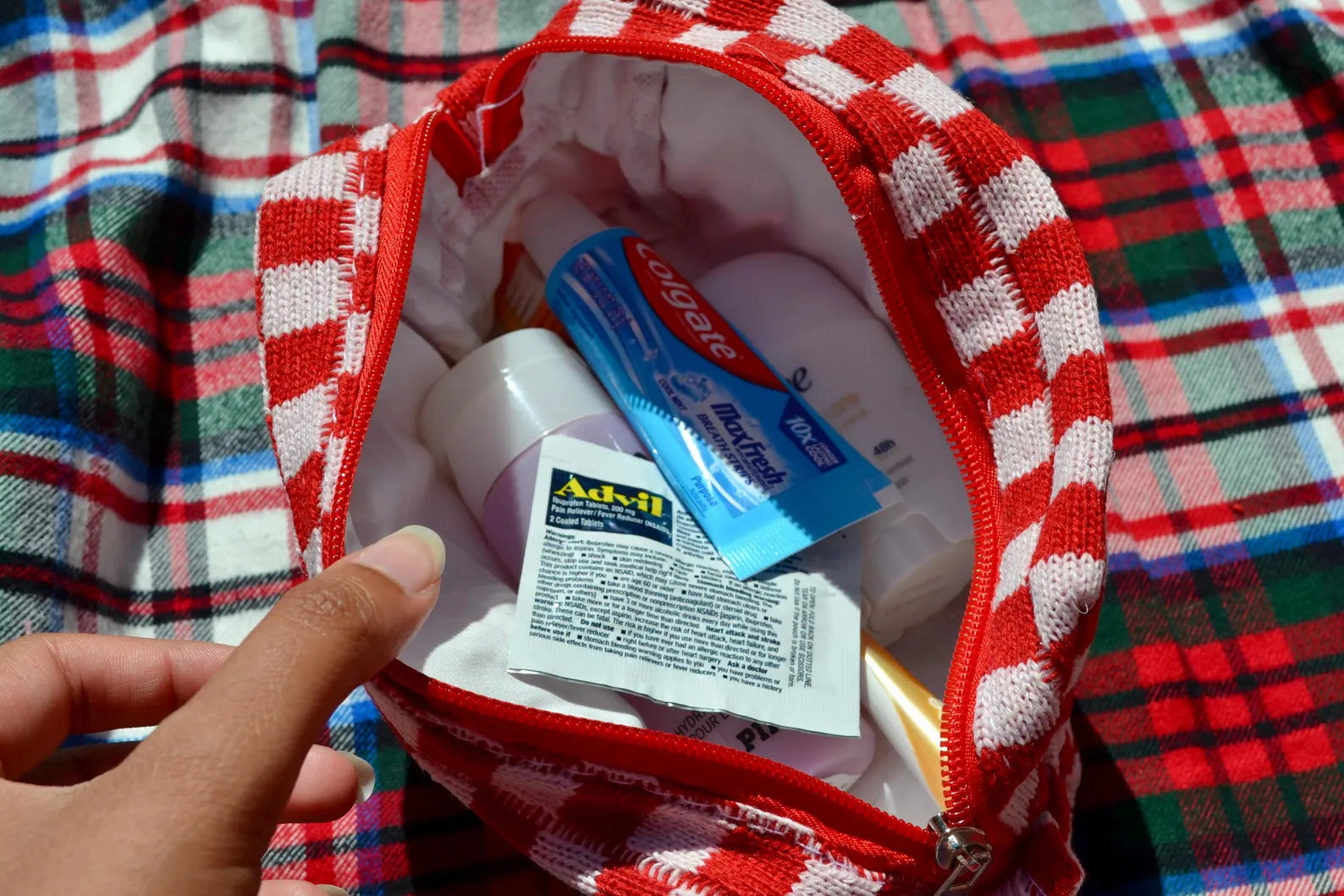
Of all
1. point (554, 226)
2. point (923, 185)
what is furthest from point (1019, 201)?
point (554, 226)

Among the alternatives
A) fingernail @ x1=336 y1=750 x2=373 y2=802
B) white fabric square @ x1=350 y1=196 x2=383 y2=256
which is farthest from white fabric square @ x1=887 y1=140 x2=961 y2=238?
fingernail @ x1=336 y1=750 x2=373 y2=802

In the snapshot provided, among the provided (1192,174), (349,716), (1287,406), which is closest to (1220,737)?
(1287,406)

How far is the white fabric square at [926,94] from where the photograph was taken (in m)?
0.43

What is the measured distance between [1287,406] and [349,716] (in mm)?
594

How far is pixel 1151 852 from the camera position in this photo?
534 mm

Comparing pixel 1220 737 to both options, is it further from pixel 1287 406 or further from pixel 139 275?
pixel 139 275

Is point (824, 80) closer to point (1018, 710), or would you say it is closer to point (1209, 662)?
point (1018, 710)

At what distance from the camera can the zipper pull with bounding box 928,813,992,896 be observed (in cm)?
37

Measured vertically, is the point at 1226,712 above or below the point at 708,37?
below

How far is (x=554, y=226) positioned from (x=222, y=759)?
1.14 ft

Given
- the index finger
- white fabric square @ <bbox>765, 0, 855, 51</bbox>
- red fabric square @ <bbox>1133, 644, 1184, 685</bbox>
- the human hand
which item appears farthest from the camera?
red fabric square @ <bbox>1133, 644, 1184, 685</bbox>

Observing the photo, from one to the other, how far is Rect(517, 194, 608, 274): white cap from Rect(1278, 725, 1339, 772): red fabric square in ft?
1.55

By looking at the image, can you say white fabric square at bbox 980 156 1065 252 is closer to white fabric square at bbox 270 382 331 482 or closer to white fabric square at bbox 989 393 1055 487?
white fabric square at bbox 989 393 1055 487

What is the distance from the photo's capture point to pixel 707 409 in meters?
0.49
